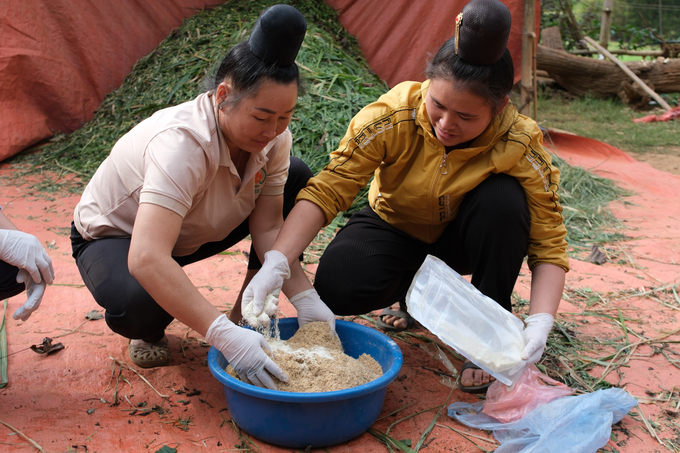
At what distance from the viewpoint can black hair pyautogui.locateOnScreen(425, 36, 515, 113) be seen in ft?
4.90

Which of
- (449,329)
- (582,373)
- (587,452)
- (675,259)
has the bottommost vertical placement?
(675,259)

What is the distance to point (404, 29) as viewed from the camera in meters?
4.55

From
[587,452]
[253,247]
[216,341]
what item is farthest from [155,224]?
[587,452]

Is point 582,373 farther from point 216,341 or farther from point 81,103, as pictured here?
point 81,103

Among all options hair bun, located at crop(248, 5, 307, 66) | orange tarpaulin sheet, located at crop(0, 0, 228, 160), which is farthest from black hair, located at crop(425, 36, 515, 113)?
orange tarpaulin sheet, located at crop(0, 0, 228, 160)

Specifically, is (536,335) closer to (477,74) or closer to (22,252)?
(477,74)

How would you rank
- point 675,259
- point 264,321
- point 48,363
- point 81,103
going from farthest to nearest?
point 81,103
point 675,259
point 48,363
point 264,321

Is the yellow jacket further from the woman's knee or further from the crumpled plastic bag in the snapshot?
the crumpled plastic bag

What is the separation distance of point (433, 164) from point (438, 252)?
0.37 m

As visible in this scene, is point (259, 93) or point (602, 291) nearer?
point (259, 93)

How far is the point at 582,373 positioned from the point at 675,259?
1534mm

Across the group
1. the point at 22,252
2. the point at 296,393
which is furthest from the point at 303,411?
the point at 22,252

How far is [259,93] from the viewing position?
1438mm

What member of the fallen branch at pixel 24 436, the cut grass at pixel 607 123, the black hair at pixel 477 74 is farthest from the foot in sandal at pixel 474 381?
the cut grass at pixel 607 123
